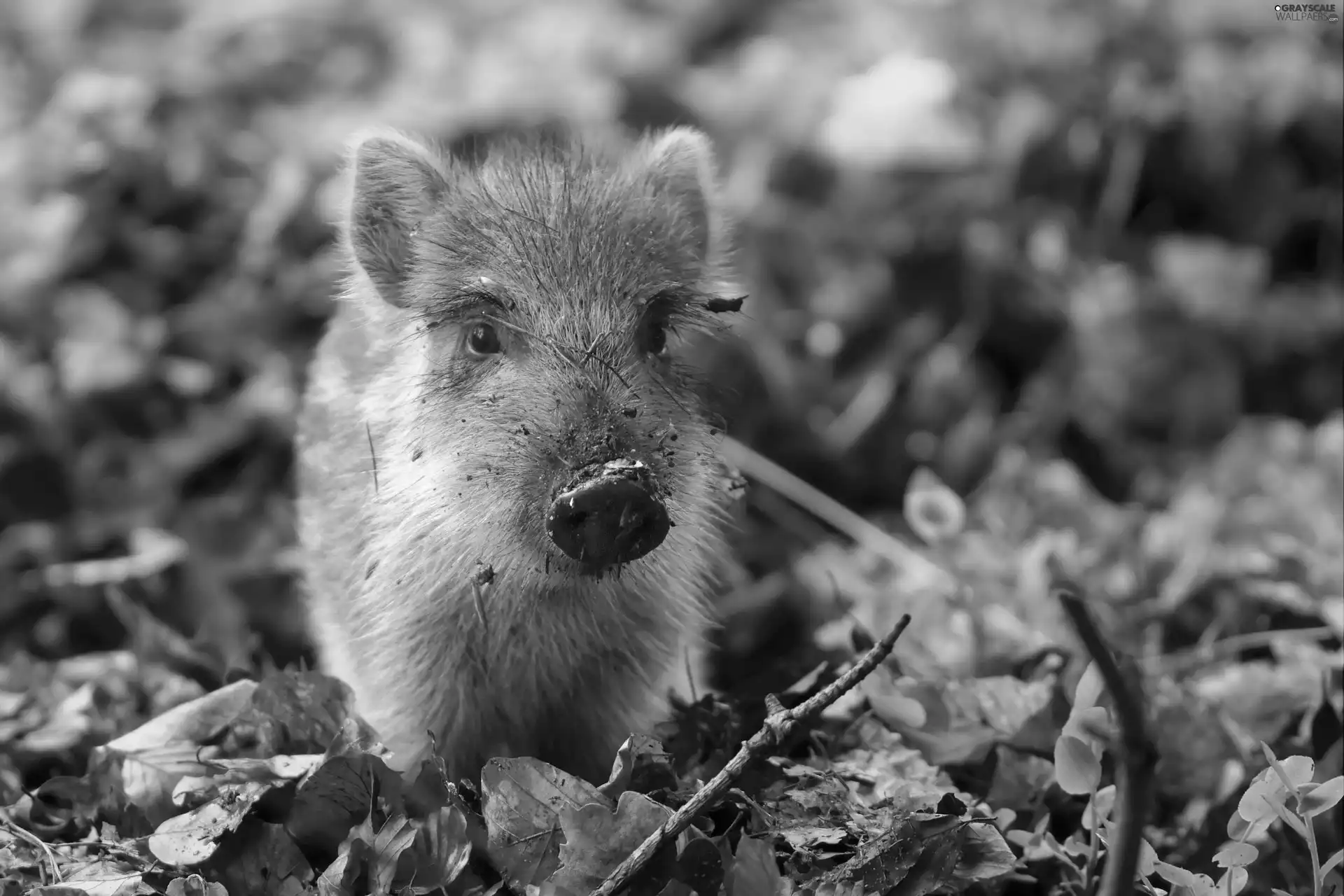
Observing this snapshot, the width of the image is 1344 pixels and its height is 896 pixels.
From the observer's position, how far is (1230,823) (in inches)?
103

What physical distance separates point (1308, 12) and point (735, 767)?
5456 mm

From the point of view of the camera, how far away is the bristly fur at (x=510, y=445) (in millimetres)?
2863

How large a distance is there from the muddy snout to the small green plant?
98 cm

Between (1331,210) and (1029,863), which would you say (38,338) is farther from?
(1331,210)

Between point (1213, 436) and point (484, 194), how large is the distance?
4193 millimetres

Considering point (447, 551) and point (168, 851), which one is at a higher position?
point (447, 551)

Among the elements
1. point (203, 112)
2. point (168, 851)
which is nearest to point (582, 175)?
point (168, 851)

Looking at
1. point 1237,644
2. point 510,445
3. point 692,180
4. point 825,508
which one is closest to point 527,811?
point 510,445

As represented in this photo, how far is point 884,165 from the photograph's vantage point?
623 centimetres

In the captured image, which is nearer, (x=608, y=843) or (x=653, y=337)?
(x=608, y=843)

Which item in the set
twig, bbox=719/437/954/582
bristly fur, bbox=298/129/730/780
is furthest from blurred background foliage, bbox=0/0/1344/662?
bristly fur, bbox=298/129/730/780

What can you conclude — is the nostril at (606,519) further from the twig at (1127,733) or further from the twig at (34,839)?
the twig at (34,839)

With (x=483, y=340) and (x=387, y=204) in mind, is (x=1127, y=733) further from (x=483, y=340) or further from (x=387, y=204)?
(x=387, y=204)

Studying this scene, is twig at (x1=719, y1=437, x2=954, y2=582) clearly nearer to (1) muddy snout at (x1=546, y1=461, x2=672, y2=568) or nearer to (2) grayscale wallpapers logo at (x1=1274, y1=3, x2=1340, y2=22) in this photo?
(1) muddy snout at (x1=546, y1=461, x2=672, y2=568)
